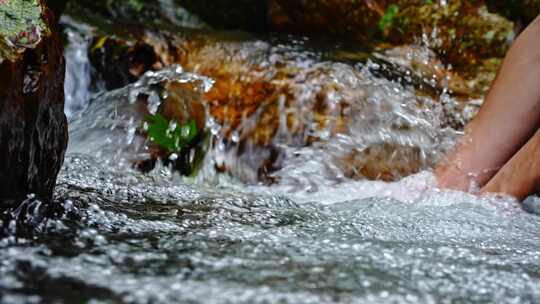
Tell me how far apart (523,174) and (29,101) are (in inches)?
73.9

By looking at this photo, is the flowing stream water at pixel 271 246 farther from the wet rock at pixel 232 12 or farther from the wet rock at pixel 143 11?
the wet rock at pixel 143 11

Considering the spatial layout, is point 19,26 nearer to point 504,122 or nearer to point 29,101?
point 29,101

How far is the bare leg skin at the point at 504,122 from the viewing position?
2.73 m

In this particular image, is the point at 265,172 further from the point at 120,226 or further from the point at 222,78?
the point at 120,226

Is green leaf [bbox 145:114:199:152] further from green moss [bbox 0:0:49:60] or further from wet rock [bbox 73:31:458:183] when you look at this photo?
green moss [bbox 0:0:49:60]

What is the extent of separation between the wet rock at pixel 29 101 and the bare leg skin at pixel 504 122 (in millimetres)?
1748

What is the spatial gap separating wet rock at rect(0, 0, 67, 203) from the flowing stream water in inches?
3.3

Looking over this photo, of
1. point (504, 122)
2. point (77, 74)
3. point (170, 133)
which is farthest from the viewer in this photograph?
point (77, 74)

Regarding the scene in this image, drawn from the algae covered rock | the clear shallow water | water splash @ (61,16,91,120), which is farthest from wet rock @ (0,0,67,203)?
the algae covered rock

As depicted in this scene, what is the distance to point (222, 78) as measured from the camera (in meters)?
3.90

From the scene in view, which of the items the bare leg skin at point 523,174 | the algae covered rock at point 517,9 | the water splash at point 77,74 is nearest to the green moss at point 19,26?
the bare leg skin at point 523,174

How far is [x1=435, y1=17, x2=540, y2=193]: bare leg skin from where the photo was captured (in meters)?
2.73

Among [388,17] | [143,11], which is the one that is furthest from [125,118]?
[388,17]

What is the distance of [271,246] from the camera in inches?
57.9
